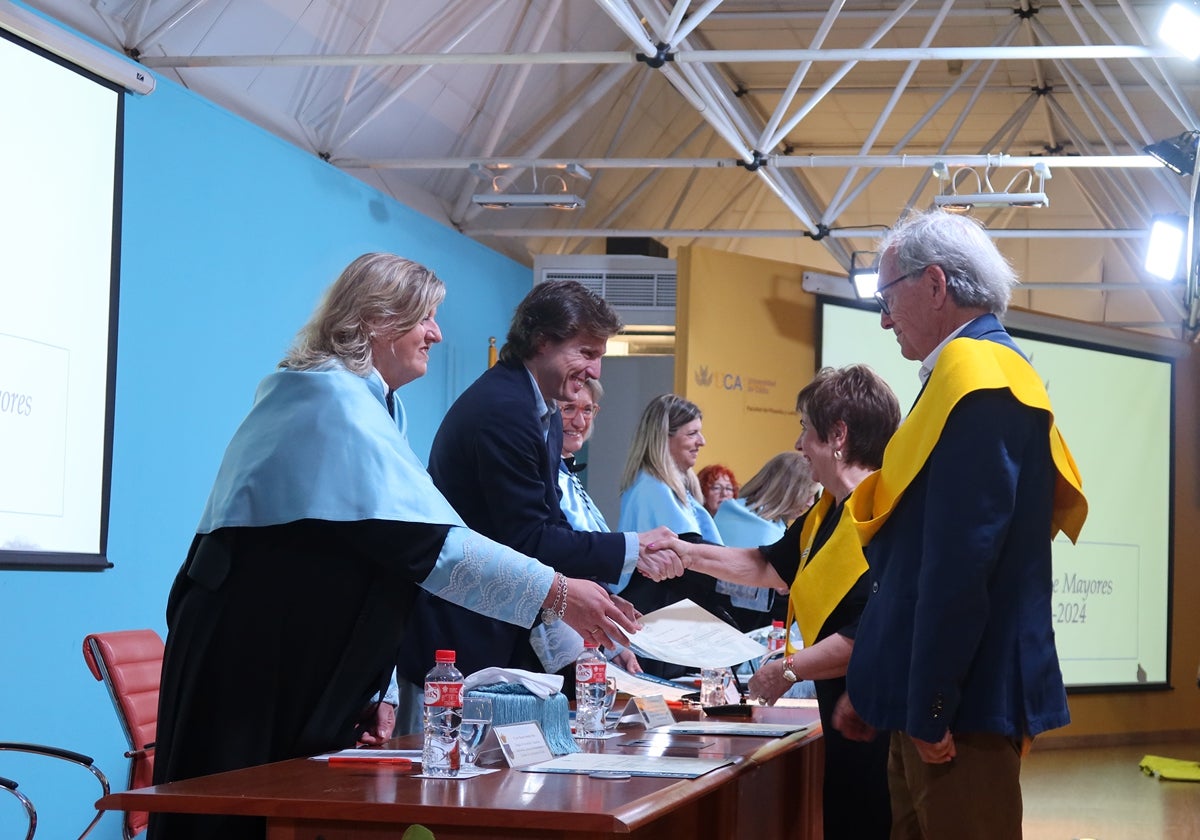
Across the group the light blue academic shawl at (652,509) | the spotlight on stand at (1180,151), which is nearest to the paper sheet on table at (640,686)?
the light blue academic shawl at (652,509)

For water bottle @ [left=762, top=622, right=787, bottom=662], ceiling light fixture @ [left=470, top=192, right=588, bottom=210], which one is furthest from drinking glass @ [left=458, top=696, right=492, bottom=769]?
ceiling light fixture @ [left=470, top=192, right=588, bottom=210]

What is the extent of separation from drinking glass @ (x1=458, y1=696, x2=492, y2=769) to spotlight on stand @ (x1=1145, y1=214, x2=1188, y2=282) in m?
6.99

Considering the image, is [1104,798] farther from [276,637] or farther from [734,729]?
[276,637]

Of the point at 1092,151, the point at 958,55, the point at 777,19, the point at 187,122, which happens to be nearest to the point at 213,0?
the point at 187,122

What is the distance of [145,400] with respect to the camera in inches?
233

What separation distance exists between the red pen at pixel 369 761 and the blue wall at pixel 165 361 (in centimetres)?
346

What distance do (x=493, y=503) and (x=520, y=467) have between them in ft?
0.29

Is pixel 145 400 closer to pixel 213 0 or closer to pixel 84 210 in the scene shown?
pixel 84 210

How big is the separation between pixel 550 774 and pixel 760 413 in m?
7.61

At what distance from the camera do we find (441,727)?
6.51 feet

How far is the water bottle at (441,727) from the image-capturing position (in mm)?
1973

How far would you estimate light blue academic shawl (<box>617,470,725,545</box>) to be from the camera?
499 centimetres

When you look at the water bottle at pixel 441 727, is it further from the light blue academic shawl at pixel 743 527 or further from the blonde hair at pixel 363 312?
the light blue academic shawl at pixel 743 527

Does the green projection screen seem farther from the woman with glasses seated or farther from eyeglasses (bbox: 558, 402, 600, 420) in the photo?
eyeglasses (bbox: 558, 402, 600, 420)
